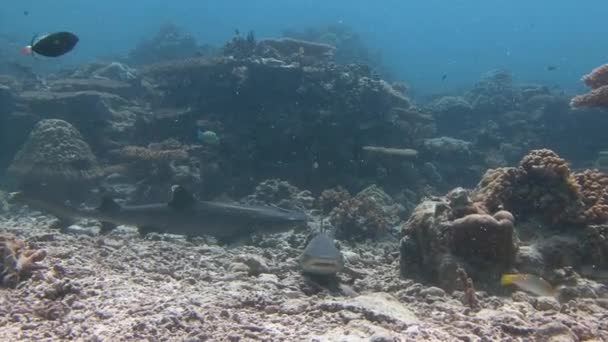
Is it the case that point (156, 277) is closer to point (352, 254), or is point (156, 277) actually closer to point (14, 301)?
point (14, 301)

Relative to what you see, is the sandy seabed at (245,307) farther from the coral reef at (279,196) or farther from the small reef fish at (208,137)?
the small reef fish at (208,137)

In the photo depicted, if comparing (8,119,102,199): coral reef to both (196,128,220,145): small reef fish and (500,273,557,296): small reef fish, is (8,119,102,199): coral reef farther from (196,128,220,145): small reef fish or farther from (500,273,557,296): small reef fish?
(500,273,557,296): small reef fish

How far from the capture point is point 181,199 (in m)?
7.87

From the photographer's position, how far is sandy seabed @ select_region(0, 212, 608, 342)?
11.8 ft

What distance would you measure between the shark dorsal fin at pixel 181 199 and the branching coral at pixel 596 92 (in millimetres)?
7019

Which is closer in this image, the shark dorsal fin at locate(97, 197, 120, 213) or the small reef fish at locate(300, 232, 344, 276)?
the small reef fish at locate(300, 232, 344, 276)

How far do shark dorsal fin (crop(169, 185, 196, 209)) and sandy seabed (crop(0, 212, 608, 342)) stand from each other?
5.49 feet

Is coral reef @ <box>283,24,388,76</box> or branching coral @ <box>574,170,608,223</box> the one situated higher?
coral reef @ <box>283,24,388,76</box>

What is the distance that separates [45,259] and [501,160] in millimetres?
15594

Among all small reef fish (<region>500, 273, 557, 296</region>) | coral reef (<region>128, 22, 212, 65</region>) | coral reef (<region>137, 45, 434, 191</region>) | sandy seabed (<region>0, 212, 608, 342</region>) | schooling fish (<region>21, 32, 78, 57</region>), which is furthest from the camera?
coral reef (<region>128, 22, 212, 65</region>)

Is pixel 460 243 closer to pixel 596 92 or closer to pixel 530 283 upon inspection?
pixel 530 283

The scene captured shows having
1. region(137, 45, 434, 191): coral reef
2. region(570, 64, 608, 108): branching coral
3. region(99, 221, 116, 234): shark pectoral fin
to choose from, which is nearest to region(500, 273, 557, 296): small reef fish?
region(570, 64, 608, 108): branching coral

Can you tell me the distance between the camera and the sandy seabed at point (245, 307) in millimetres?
3594

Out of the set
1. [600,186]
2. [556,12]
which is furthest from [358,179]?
[556,12]
